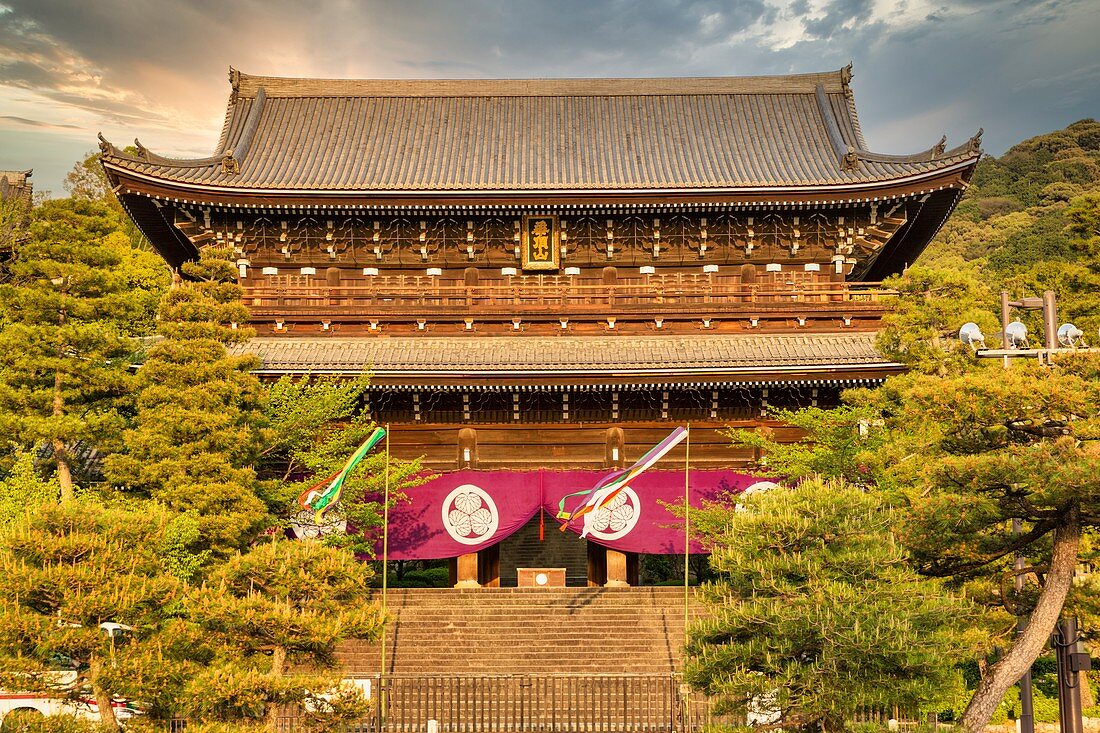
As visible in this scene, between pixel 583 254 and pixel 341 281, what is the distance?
6591 millimetres

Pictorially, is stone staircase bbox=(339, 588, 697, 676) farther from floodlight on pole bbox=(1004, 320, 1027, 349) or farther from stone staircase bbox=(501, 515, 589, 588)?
stone staircase bbox=(501, 515, 589, 588)

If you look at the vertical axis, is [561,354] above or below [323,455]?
above

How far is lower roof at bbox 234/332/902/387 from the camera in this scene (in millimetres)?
20797

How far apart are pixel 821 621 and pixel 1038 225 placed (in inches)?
2443

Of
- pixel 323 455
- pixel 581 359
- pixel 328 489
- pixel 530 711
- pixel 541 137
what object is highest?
pixel 541 137

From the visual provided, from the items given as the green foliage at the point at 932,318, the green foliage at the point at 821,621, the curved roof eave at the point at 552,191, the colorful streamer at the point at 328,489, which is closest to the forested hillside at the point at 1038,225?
the curved roof eave at the point at 552,191

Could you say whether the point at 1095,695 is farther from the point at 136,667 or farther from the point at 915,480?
the point at 136,667

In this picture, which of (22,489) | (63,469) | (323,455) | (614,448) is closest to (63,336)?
(63,469)

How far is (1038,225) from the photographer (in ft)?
208

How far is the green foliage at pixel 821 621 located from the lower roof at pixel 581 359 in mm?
8918

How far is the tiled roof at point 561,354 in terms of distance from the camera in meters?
20.8

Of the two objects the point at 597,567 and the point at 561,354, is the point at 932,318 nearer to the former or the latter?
the point at 561,354

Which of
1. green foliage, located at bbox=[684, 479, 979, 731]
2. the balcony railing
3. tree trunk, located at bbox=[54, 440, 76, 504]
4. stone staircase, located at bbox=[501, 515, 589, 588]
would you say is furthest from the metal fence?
stone staircase, located at bbox=[501, 515, 589, 588]

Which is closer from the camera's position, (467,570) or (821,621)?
(821,621)
